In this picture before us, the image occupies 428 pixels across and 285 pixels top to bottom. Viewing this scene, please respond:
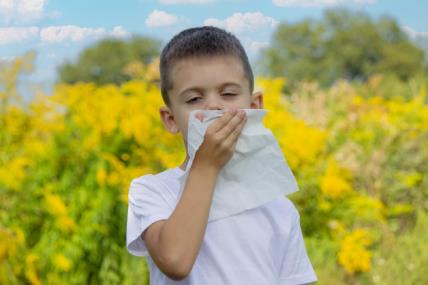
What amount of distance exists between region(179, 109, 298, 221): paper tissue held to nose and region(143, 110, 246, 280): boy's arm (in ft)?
0.18

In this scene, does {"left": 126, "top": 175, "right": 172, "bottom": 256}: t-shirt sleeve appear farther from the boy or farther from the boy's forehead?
the boy's forehead

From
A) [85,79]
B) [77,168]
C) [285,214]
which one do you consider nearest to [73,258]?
[77,168]

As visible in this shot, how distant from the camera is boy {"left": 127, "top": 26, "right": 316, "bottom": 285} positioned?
1428mm

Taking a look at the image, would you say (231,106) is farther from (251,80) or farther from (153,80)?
(153,80)

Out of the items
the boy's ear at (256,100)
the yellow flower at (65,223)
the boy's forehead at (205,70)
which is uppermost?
the boy's forehead at (205,70)

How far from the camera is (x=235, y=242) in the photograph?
1.56 metres

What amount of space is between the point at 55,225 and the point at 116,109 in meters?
0.68

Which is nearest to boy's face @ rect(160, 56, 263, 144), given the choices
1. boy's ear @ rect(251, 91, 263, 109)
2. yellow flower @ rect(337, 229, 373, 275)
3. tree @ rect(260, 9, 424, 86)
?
boy's ear @ rect(251, 91, 263, 109)

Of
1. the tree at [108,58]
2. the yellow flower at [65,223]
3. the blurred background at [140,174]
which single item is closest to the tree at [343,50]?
the tree at [108,58]

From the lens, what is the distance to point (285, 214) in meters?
1.68

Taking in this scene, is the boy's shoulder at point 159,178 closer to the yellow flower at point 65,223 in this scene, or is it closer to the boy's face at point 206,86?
the boy's face at point 206,86

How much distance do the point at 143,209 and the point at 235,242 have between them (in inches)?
8.4

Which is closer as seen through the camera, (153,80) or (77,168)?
(77,168)

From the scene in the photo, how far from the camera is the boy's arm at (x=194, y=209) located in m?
1.40
